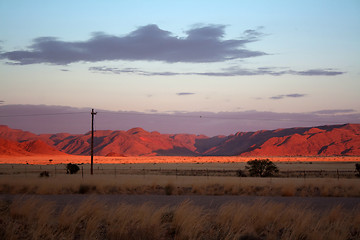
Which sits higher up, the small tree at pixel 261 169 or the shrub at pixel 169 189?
the shrub at pixel 169 189

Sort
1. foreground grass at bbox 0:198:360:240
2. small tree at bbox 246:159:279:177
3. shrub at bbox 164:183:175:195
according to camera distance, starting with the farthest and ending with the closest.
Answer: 1. small tree at bbox 246:159:279:177
2. shrub at bbox 164:183:175:195
3. foreground grass at bbox 0:198:360:240

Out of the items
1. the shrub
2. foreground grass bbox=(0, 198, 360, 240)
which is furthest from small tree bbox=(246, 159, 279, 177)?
foreground grass bbox=(0, 198, 360, 240)

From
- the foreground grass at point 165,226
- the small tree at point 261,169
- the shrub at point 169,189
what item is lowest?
the small tree at point 261,169

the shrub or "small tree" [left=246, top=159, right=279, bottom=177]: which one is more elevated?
the shrub

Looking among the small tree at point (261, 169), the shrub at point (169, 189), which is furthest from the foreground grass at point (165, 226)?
the small tree at point (261, 169)

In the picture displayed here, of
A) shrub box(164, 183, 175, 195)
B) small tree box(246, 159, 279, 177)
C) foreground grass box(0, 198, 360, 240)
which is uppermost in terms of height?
foreground grass box(0, 198, 360, 240)

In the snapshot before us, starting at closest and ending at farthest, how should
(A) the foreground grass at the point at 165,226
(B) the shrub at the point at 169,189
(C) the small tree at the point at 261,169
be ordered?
(A) the foreground grass at the point at 165,226 < (B) the shrub at the point at 169,189 < (C) the small tree at the point at 261,169

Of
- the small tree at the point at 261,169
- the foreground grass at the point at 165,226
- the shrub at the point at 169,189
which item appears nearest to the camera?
the foreground grass at the point at 165,226

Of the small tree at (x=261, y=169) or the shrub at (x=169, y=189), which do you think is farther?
the small tree at (x=261, y=169)

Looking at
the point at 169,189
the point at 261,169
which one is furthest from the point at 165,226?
the point at 261,169

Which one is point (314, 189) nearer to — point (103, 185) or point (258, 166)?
point (103, 185)

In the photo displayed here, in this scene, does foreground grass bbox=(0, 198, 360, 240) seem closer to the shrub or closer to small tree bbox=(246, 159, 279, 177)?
the shrub

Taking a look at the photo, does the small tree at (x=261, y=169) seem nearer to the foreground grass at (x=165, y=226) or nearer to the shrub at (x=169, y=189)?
the shrub at (x=169, y=189)

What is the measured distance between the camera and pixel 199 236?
945 cm
